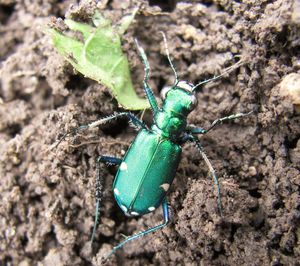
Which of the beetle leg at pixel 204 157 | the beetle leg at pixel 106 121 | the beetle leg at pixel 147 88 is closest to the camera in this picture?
the beetle leg at pixel 204 157

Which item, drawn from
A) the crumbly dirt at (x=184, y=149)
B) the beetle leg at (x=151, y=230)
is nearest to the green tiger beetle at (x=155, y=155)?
the beetle leg at (x=151, y=230)

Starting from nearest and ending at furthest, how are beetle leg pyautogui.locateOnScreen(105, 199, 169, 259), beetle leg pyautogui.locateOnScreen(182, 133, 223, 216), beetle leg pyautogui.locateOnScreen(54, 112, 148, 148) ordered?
beetle leg pyautogui.locateOnScreen(182, 133, 223, 216), beetle leg pyautogui.locateOnScreen(105, 199, 169, 259), beetle leg pyautogui.locateOnScreen(54, 112, 148, 148)

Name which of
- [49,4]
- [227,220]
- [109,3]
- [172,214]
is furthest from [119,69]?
[227,220]

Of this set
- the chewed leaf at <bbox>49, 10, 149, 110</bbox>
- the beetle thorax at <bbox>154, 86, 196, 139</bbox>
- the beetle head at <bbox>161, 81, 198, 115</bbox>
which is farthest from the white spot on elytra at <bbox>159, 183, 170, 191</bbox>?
the chewed leaf at <bbox>49, 10, 149, 110</bbox>

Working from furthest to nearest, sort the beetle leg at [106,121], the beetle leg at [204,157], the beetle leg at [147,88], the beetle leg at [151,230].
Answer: the beetle leg at [147,88] < the beetle leg at [106,121] < the beetle leg at [151,230] < the beetle leg at [204,157]

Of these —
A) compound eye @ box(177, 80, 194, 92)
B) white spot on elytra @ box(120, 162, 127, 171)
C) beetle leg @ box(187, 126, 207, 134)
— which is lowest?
white spot on elytra @ box(120, 162, 127, 171)

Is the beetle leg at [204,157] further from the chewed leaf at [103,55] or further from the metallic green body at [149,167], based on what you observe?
the chewed leaf at [103,55]

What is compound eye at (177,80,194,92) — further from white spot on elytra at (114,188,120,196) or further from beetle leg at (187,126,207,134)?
white spot on elytra at (114,188,120,196)

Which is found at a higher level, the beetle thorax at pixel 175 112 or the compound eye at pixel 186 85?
the compound eye at pixel 186 85
